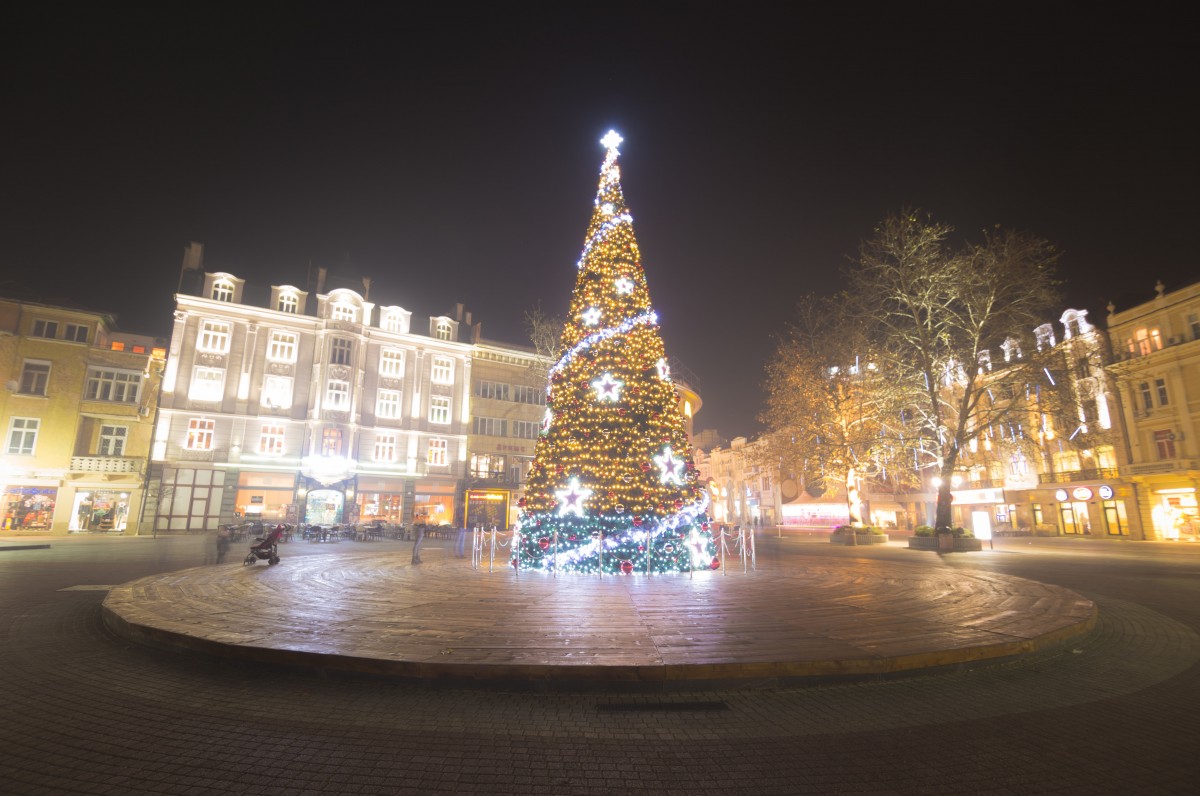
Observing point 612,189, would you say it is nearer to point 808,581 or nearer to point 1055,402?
point 808,581

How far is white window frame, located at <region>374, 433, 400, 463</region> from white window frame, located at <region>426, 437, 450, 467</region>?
235 cm

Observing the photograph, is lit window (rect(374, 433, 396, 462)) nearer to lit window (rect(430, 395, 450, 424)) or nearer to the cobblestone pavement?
lit window (rect(430, 395, 450, 424))

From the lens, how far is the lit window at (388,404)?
39312 millimetres

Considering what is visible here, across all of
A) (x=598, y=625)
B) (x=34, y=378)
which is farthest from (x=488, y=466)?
(x=598, y=625)

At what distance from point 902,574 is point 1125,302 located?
120ft

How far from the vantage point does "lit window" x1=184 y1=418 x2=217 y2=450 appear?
3362cm

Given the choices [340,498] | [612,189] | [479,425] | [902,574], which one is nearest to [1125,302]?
[902,574]

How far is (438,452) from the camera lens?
1604 inches

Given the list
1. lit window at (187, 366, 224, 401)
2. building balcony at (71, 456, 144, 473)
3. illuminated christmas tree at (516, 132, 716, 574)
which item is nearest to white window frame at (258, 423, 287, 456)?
lit window at (187, 366, 224, 401)

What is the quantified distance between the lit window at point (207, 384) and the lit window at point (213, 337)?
128 centimetres

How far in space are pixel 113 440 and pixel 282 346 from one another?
1076 centimetres

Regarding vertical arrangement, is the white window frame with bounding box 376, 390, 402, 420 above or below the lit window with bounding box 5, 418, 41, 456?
above

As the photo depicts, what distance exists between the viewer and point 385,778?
3.44 metres

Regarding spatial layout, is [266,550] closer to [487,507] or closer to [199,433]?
[199,433]
